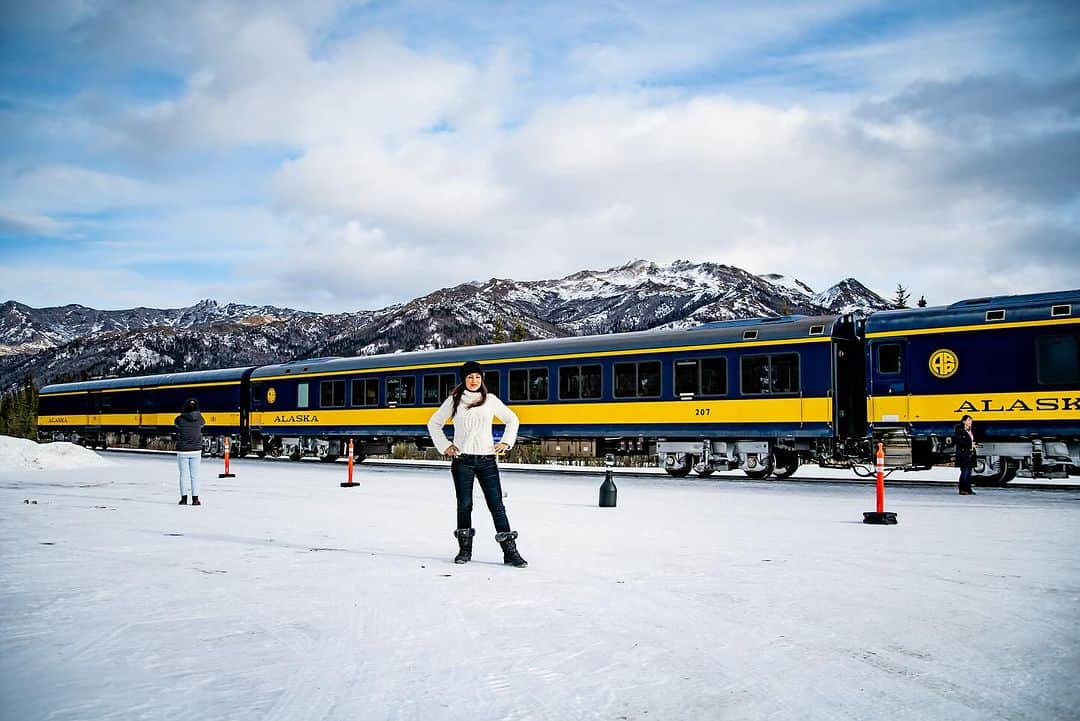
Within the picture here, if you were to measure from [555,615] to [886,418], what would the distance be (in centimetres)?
1626

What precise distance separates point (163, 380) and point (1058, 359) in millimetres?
Result: 38847

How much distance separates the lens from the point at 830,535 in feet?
38.4

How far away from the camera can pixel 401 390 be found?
3188 centimetres

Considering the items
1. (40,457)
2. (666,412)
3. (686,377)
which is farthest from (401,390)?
(686,377)

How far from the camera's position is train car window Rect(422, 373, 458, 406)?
30016 mm

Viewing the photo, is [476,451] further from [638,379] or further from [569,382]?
[569,382]

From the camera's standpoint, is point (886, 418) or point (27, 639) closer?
point (27, 639)

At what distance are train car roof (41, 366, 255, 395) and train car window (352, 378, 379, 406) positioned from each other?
6.56 meters

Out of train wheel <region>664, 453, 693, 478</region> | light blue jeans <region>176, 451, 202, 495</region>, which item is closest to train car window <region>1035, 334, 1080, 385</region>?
train wheel <region>664, 453, 693, 478</region>

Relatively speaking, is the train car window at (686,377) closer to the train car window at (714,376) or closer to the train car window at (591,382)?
the train car window at (714,376)

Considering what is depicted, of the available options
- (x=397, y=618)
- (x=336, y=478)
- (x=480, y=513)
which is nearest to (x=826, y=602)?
(x=397, y=618)

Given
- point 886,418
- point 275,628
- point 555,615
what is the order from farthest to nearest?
point 886,418, point 555,615, point 275,628

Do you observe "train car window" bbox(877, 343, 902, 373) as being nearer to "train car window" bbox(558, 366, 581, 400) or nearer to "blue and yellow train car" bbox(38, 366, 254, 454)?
"train car window" bbox(558, 366, 581, 400)

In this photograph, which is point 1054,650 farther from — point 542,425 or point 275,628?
point 542,425
